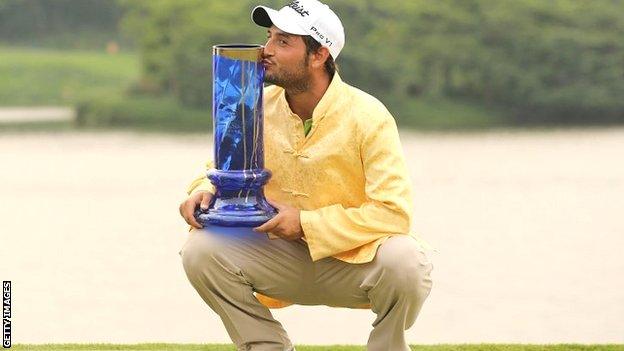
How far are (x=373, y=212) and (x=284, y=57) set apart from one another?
359mm

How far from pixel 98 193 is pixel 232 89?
23.8 ft

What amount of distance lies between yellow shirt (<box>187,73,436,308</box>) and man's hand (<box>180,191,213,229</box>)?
0.04 metres

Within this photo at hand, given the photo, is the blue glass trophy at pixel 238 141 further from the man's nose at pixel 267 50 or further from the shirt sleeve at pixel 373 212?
the shirt sleeve at pixel 373 212

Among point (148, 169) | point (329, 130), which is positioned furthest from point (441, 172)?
point (329, 130)

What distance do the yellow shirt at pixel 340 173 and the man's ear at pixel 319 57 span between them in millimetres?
53

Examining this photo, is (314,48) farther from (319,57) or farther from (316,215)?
(316,215)

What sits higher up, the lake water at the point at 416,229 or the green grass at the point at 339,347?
the green grass at the point at 339,347

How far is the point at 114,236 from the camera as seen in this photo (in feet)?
26.6

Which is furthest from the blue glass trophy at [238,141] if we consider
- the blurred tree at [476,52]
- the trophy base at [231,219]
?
the blurred tree at [476,52]

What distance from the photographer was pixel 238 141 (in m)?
2.88

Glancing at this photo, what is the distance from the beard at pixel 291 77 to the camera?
2.87m

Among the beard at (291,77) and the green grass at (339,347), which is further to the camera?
the green grass at (339,347)

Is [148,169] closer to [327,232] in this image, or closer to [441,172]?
[441,172]

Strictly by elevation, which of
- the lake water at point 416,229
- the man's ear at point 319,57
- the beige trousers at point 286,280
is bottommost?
the lake water at point 416,229
